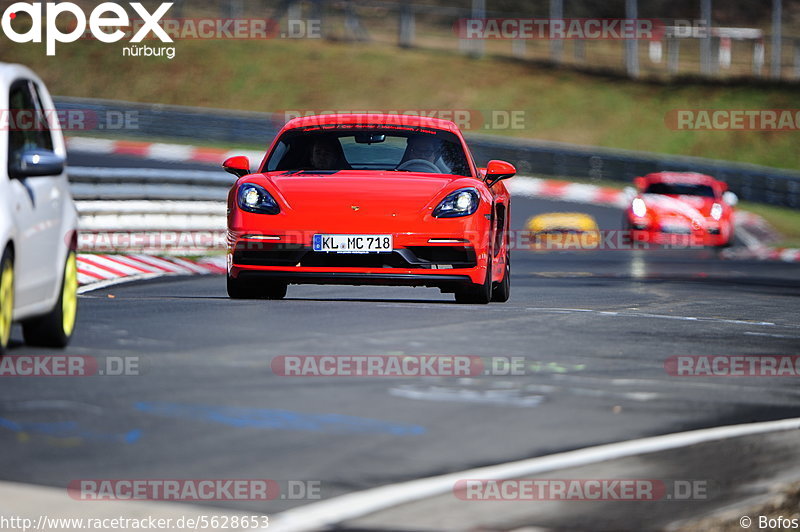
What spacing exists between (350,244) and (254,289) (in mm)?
1329

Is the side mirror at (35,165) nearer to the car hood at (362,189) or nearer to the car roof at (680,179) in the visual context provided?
the car hood at (362,189)

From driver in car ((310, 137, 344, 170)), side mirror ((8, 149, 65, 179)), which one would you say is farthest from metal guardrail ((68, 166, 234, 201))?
side mirror ((8, 149, 65, 179))

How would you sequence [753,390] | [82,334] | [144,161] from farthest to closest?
[144,161], [82,334], [753,390]

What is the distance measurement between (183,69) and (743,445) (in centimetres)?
4855

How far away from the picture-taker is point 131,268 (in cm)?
1688

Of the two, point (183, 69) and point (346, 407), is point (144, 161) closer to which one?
point (183, 69)

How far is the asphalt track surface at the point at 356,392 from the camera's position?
6453 millimetres

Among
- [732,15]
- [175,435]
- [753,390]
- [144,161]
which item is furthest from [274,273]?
[732,15]

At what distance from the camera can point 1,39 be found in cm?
5344

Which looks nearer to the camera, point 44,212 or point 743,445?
point 743,445

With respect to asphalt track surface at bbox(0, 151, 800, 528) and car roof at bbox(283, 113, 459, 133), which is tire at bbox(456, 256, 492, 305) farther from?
car roof at bbox(283, 113, 459, 133)

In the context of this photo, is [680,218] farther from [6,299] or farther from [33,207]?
[6,299]
